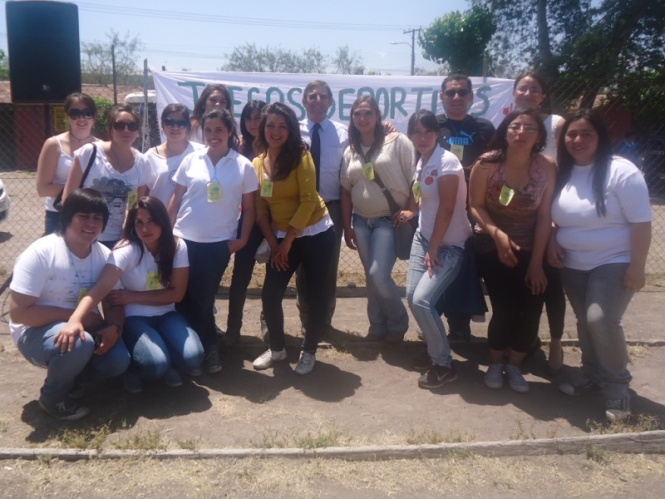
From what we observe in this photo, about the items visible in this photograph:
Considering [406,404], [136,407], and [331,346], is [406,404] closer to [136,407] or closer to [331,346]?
[331,346]

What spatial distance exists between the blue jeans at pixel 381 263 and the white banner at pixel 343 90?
112 inches

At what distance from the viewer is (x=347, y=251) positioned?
8.68 meters

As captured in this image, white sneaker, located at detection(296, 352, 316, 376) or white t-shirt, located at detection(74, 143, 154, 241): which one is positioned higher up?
white t-shirt, located at detection(74, 143, 154, 241)

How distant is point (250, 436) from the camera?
364 centimetres

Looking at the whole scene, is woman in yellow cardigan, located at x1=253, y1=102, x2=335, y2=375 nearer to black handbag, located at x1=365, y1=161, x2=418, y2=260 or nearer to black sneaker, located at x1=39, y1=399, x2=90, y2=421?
black handbag, located at x1=365, y1=161, x2=418, y2=260

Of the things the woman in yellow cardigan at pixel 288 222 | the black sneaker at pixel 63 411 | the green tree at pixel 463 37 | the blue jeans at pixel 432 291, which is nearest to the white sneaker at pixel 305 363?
the woman in yellow cardigan at pixel 288 222

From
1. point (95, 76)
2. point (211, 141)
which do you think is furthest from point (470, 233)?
point (95, 76)

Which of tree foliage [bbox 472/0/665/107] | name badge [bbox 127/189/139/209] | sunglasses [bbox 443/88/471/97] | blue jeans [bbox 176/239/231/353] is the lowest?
blue jeans [bbox 176/239/231/353]

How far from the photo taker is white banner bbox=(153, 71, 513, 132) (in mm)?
7121

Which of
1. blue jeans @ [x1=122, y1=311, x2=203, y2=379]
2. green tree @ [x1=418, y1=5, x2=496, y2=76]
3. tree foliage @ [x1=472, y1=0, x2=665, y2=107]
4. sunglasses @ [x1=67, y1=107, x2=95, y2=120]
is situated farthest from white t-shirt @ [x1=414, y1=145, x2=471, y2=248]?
green tree @ [x1=418, y1=5, x2=496, y2=76]

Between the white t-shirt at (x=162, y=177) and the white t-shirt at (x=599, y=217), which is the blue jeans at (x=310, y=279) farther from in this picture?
the white t-shirt at (x=599, y=217)

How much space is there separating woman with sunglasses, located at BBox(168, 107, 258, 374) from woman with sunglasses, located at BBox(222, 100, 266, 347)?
0.12 m

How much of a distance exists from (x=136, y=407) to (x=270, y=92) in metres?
4.29

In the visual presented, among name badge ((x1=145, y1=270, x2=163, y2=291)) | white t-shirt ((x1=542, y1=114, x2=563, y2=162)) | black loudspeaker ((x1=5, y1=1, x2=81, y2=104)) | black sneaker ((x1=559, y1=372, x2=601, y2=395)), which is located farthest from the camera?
black loudspeaker ((x1=5, y1=1, x2=81, y2=104))
